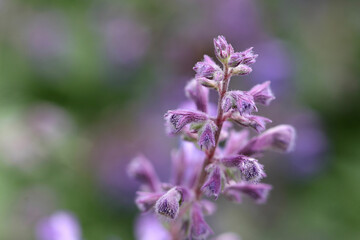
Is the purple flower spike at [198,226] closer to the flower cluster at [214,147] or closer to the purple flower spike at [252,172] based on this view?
the flower cluster at [214,147]

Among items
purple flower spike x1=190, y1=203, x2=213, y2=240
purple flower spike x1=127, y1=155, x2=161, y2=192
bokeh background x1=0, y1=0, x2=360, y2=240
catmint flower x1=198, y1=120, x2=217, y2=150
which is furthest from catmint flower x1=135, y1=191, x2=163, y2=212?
bokeh background x1=0, y1=0, x2=360, y2=240

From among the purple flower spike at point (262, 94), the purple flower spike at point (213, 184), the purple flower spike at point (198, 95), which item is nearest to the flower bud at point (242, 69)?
the purple flower spike at point (262, 94)

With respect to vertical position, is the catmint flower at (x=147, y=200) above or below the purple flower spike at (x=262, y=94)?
below

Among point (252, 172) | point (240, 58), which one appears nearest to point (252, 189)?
point (252, 172)

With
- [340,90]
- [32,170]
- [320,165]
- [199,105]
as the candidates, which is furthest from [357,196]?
[199,105]

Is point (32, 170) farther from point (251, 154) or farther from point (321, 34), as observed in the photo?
point (321, 34)

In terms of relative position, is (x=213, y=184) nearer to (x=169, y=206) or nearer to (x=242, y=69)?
(x=169, y=206)
